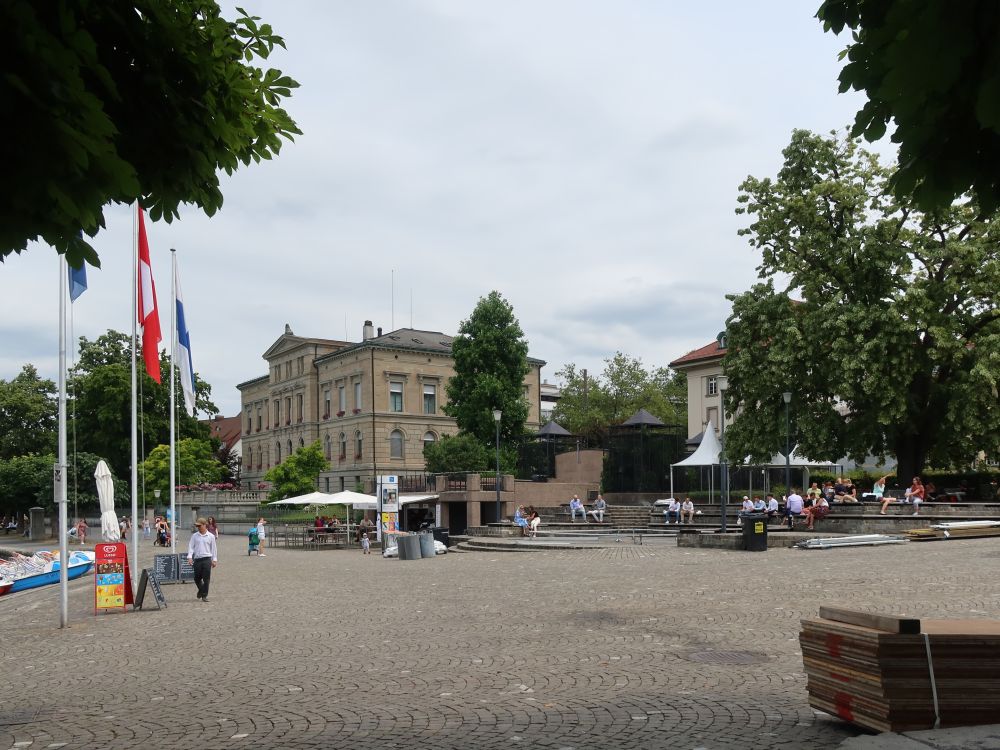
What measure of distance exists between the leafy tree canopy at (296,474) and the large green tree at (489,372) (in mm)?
9266

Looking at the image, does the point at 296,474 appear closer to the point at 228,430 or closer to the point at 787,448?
the point at 787,448

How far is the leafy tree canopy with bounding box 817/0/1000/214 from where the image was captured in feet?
13.7

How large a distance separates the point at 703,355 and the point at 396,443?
24.8 meters

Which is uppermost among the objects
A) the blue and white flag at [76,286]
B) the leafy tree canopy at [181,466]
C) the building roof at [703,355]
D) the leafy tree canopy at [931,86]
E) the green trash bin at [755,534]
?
the building roof at [703,355]

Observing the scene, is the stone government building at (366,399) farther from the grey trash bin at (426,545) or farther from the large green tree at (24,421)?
the grey trash bin at (426,545)

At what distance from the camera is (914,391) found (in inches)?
1409

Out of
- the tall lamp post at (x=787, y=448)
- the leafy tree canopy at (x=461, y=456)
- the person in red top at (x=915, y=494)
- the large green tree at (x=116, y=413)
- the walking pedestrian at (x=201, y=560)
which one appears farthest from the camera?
the large green tree at (x=116, y=413)

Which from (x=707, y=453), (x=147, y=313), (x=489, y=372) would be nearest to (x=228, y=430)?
(x=489, y=372)

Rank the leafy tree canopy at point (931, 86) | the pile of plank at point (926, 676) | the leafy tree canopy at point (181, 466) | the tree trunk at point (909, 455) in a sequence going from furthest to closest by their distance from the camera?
1. the leafy tree canopy at point (181, 466)
2. the tree trunk at point (909, 455)
3. the pile of plank at point (926, 676)
4. the leafy tree canopy at point (931, 86)

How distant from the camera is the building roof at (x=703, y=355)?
66875mm

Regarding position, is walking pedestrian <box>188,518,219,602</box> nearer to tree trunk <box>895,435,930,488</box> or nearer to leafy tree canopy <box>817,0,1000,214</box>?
leafy tree canopy <box>817,0,1000,214</box>

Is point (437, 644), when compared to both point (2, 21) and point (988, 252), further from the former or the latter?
point (988, 252)

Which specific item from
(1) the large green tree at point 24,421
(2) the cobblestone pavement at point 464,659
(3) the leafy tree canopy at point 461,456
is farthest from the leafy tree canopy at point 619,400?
(2) the cobblestone pavement at point 464,659

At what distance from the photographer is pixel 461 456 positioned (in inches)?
2301
